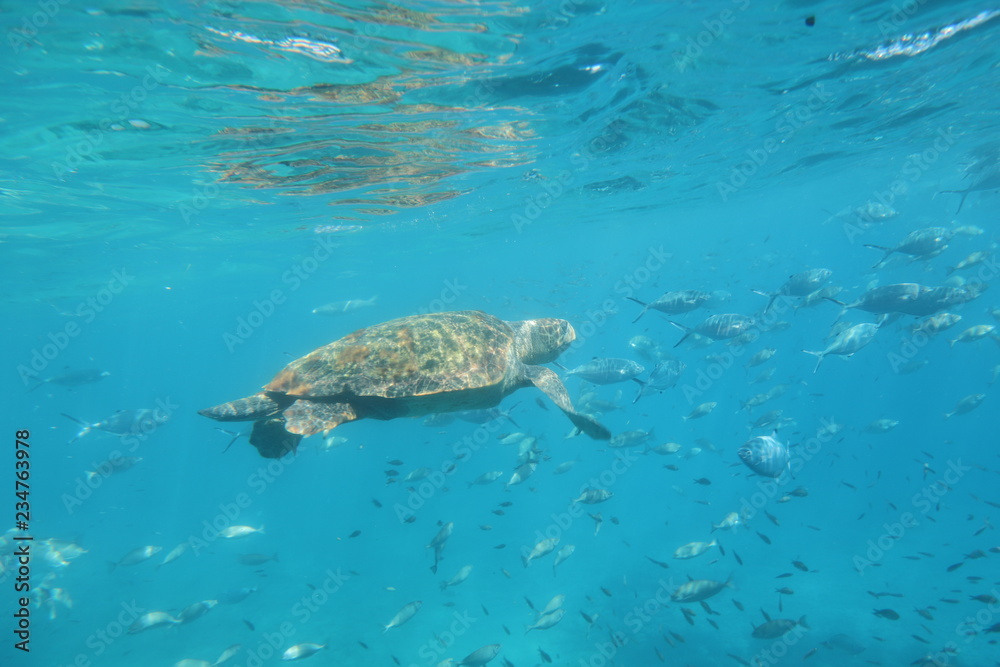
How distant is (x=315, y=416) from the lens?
18.7 feet

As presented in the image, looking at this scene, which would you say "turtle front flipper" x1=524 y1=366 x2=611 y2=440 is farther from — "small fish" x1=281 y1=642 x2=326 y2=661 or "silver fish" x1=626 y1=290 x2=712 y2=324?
"small fish" x1=281 y1=642 x2=326 y2=661

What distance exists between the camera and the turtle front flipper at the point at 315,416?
5367 mm

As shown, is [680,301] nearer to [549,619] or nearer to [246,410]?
[549,619]

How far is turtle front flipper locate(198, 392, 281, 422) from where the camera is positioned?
223 inches

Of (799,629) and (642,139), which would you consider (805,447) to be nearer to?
(799,629)

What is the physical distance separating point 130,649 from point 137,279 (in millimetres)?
28434

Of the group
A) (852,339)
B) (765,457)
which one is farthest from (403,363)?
(852,339)

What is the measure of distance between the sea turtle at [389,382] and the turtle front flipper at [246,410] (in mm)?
11

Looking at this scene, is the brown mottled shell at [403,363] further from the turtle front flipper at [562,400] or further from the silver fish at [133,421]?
the silver fish at [133,421]

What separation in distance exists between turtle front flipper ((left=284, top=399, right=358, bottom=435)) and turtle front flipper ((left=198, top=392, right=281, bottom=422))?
40 cm

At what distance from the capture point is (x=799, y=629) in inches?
521

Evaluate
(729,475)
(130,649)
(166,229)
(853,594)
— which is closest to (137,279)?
(166,229)

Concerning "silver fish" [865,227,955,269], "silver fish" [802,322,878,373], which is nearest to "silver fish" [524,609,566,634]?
"silver fish" [802,322,878,373]

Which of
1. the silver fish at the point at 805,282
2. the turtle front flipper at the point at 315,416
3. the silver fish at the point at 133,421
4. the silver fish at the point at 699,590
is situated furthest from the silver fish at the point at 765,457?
the silver fish at the point at 133,421
